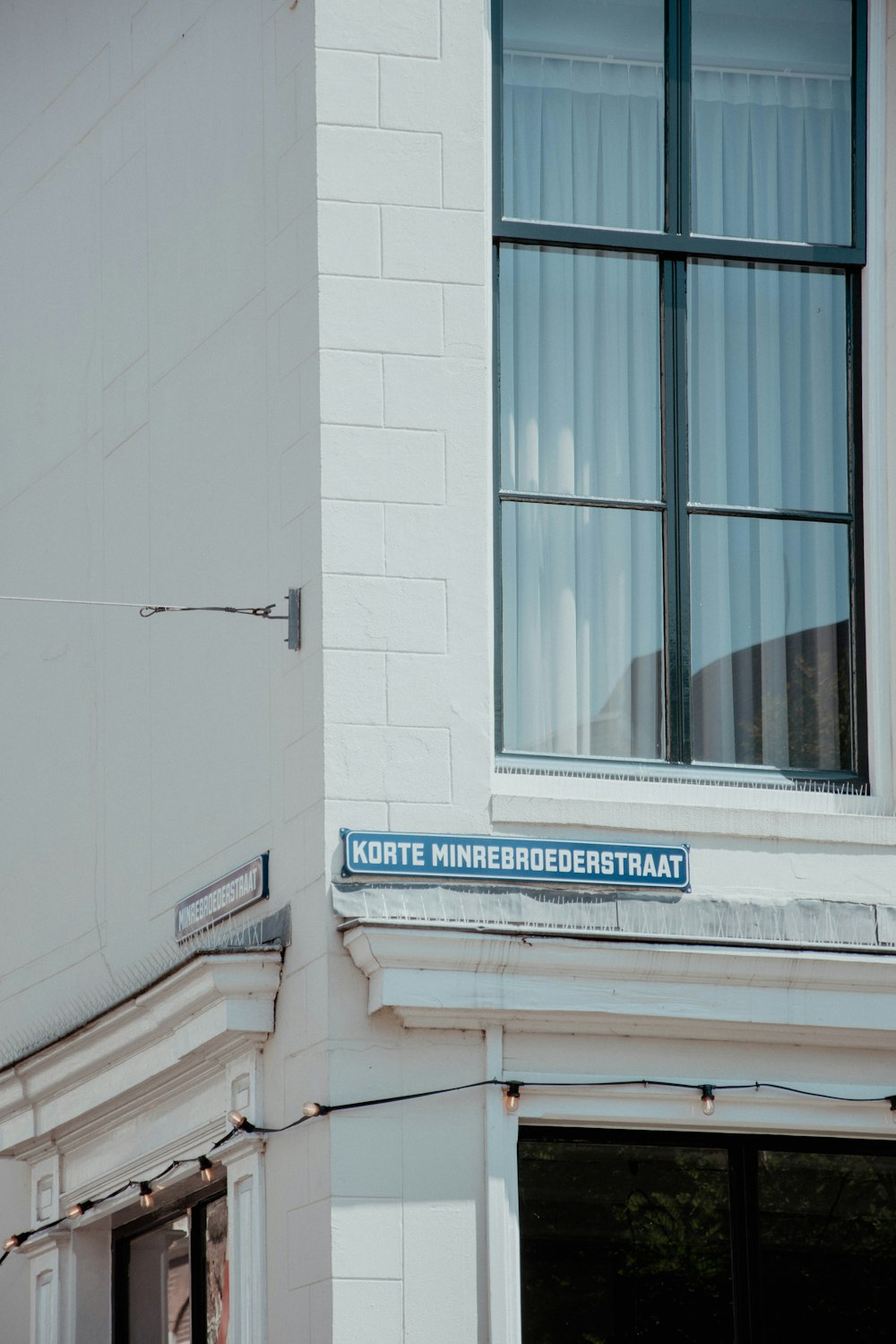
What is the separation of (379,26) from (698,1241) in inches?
200

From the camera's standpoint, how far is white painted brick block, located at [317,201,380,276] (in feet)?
30.7

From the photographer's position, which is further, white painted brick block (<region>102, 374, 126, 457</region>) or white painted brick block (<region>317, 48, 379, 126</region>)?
white painted brick block (<region>102, 374, 126, 457</region>)

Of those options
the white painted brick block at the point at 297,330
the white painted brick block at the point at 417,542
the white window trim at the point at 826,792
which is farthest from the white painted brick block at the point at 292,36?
the white window trim at the point at 826,792

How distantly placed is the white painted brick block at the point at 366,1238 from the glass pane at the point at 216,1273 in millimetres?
1398

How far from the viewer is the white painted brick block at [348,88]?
9453mm

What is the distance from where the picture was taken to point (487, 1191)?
28.3ft

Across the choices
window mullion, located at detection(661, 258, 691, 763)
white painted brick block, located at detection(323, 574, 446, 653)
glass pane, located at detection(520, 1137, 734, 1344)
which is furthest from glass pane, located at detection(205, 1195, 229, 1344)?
window mullion, located at detection(661, 258, 691, 763)

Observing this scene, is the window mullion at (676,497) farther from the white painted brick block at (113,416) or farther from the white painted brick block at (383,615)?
the white painted brick block at (113,416)

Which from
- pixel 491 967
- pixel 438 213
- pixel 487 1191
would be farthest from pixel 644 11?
pixel 487 1191

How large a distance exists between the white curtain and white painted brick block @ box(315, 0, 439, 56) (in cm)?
50

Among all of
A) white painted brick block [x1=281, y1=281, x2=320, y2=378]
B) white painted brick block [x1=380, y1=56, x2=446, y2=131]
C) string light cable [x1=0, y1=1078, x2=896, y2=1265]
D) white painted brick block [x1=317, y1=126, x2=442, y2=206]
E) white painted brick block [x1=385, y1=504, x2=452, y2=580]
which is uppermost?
white painted brick block [x1=380, y1=56, x2=446, y2=131]

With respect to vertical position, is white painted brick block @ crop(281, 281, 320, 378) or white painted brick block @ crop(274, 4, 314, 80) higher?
white painted brick block @ crop(274, 4, 314, 80)

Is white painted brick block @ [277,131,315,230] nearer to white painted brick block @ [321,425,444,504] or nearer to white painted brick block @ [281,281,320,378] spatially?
white painted brick block @ [281,281,320,378]

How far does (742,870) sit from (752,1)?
12.7ft
